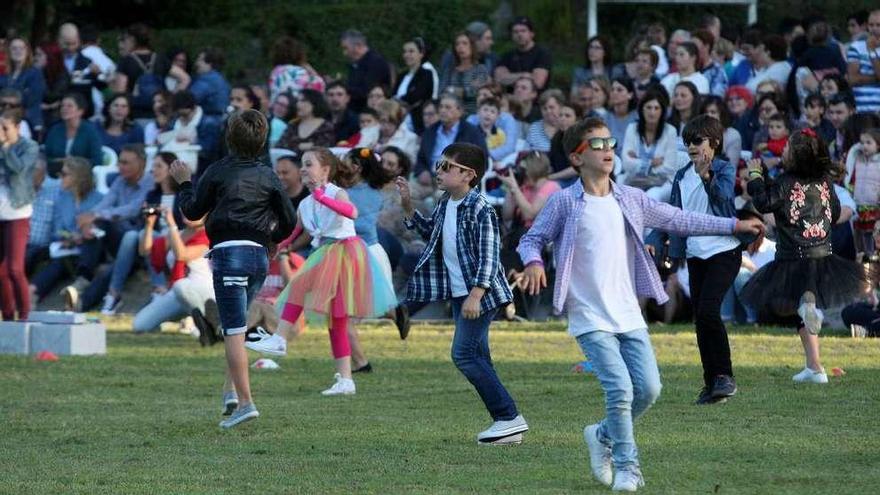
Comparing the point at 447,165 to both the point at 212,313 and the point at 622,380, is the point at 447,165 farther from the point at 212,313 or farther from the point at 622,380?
the point at 212,313

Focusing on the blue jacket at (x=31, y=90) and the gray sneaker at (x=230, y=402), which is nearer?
the gray sneaker at (x=230, y=402)

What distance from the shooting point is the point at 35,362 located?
46.5 ft

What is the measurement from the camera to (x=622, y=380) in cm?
778

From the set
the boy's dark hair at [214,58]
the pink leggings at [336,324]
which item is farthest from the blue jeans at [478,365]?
the boy's dark hair at [214,58]

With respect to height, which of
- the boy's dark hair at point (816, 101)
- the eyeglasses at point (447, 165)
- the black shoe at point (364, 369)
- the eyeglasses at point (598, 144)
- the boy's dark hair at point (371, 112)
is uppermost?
the eyeglasses at point (598, 144)

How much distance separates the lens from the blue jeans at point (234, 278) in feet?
32.8

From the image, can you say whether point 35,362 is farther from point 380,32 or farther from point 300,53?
point 380,32

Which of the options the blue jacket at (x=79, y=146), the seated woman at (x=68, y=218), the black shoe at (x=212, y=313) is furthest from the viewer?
the blue jacket at (x=79, y=146)

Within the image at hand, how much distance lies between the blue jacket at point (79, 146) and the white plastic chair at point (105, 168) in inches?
3.9

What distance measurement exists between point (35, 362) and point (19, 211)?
2379 millimetres

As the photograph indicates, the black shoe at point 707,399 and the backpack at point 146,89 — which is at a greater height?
the backpack at point 146,89

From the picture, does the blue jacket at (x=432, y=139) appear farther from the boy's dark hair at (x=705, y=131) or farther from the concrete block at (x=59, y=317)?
the boy's dark hair at (x=705, y=131)

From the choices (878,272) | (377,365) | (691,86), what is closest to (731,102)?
(691,86)

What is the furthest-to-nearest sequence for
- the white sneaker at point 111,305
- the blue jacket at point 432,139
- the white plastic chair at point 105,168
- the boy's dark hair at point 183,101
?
the boy's dark hair at point 183,101 → the white plastic chair at point 105,168 → the white sneaker at point 111,305 → the blue jacket at point 432,139
